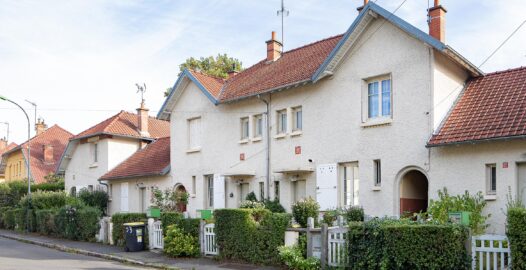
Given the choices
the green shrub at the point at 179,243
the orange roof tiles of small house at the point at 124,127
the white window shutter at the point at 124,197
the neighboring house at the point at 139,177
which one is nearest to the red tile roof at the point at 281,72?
the neighboring house at the point at 139,177

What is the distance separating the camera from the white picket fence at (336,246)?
1375 cm

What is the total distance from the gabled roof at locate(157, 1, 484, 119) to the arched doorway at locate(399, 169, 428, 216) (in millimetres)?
3596

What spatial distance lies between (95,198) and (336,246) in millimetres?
19625

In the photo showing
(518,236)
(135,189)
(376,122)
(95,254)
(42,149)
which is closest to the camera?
(518,236)

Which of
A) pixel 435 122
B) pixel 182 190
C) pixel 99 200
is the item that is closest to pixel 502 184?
pixel 435 122

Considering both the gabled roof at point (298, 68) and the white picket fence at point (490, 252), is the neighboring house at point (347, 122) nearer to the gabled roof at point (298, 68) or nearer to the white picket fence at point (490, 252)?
the gabled roof at point (298, 68)

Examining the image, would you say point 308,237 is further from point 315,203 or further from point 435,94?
point 435,94

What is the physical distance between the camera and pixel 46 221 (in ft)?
92.8

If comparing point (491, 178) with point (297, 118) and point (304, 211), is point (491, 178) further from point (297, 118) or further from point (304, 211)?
point (297, 118)

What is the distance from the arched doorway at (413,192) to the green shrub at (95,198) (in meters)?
18.0

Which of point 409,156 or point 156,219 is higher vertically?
point 409,156

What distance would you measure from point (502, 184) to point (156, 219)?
1110 cm

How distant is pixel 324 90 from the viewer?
1995 centimetres

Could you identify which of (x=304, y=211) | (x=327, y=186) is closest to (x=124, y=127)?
(x=327, y=186)
